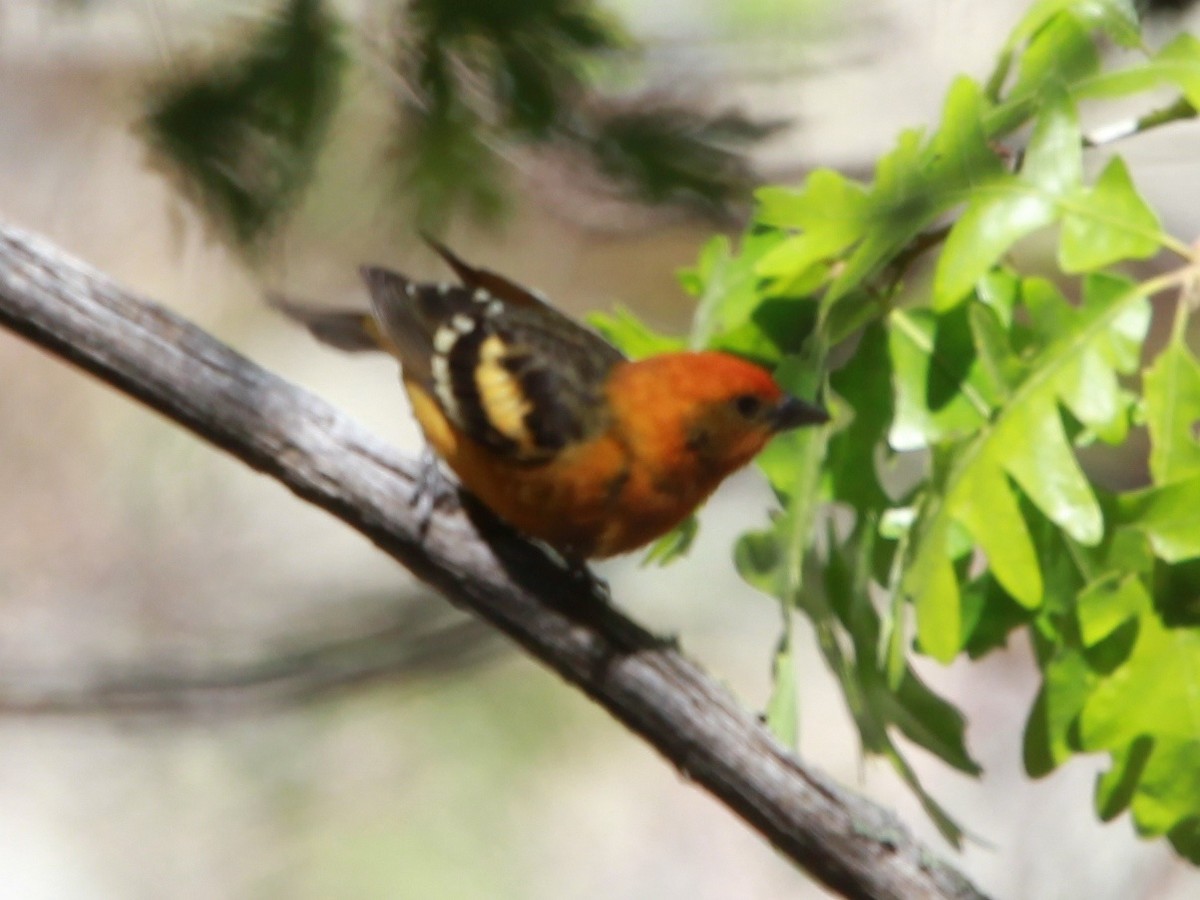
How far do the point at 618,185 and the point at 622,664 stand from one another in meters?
0.78

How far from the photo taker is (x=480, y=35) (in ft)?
5.55

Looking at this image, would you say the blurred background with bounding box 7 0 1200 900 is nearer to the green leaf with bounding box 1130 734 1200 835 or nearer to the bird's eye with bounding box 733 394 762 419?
the bird's eye with bounding box 733 394 762 419

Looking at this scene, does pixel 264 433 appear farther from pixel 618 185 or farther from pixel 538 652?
pixel 618 185

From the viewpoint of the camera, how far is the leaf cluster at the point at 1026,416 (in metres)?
1.89

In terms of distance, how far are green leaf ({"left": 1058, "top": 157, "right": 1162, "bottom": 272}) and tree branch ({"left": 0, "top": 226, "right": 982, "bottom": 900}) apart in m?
0.84

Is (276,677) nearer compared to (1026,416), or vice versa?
(1026,416)

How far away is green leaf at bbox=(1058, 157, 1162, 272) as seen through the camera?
6.19 ft

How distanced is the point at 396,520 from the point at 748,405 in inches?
23.3

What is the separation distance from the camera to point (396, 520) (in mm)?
2277

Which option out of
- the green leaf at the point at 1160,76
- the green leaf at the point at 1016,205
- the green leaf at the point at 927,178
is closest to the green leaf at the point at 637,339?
the green leaf at the point at 927,178

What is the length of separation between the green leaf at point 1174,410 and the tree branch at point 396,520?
700 millimetres

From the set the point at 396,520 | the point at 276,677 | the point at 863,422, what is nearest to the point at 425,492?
the point at 396,520

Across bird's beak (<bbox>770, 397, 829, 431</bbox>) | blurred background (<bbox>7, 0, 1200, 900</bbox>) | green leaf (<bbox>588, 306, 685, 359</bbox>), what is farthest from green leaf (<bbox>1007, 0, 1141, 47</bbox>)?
blurred background (<bbox>7, 0, 1200, 900</bbox>)

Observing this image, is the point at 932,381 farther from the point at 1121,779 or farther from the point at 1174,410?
the point at 1121,779
